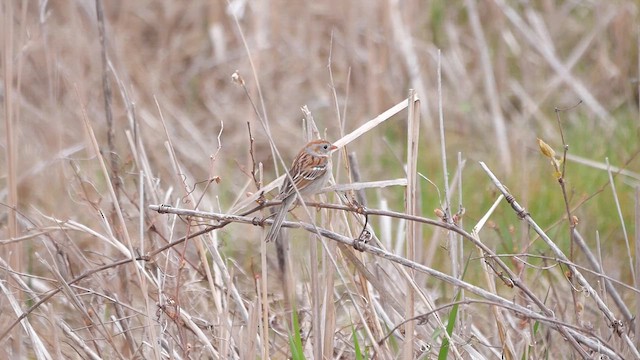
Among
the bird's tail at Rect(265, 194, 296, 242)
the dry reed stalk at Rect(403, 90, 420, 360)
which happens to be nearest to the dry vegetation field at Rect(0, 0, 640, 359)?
the dry reed stalk at Rect(403, 90, 420, 360)

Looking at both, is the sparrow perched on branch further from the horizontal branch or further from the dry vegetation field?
the horizontal branch

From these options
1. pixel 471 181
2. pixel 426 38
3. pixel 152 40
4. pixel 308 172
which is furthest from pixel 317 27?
pixel 308 172

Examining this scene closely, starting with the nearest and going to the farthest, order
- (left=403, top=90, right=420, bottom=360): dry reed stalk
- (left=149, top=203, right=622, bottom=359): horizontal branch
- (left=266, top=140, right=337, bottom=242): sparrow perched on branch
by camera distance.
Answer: (left=149, top=203, right=622, bottom=359): horizontal branch → (left=403, top=90, right=420, bottom=360): dry reed stalk → (left=266, top=140, right=337, bottom=242): sparrow perched on branch

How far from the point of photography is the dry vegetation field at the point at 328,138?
3014mm

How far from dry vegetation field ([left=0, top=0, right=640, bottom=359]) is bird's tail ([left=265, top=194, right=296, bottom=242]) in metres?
0.14

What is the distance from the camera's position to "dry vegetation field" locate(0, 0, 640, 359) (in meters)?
3.01

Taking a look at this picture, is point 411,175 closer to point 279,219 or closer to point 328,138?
point 279,219

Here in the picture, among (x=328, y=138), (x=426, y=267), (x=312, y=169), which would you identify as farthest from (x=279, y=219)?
(x=328, y=138)

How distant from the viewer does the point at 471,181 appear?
18.1 feet

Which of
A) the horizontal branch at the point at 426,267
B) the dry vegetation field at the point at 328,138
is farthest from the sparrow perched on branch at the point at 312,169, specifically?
the horizontal branch at the point at 426,267

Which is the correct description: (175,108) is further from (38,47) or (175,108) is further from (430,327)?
(430,327)

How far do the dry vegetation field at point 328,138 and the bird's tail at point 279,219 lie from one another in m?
0.14

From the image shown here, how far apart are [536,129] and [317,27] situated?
187 cm

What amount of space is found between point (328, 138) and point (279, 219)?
152 inches
